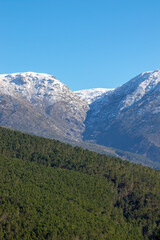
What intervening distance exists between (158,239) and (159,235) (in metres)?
1.57

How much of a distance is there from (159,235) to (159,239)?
1386 millimetres

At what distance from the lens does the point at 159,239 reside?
13050cm

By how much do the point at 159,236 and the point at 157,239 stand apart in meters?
1.75

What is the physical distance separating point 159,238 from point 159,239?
0.50m

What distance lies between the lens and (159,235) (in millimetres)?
130500

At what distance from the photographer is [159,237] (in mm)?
130375

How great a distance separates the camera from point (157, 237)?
131000 mm

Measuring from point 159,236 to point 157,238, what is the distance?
122cm

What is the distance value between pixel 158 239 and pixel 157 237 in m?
0.74

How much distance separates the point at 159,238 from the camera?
5128 inches

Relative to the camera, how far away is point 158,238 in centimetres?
13075

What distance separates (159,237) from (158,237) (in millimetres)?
475

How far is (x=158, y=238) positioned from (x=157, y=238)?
0.40m

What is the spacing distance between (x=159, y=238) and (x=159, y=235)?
3.26 ft
